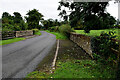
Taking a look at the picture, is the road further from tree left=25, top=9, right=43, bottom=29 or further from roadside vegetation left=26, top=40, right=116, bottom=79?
tree left=25, top=9, right=43, bottom=29

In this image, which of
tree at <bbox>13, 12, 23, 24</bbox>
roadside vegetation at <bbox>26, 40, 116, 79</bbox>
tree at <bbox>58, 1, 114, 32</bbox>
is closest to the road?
roadside vegetation at <bbox>26, 40, 116, 79</bbox>

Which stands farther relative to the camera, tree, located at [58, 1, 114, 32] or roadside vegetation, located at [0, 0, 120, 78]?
tree, located at [58, 1, 114, 32]

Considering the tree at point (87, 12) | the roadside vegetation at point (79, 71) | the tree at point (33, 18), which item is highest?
the tree at point (33, 18)

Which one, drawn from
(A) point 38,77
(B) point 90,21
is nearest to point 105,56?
(A) point 38,77

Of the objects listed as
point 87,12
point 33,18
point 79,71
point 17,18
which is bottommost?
point 79,71

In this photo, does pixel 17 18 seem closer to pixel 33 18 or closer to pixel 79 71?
pixel 33 18

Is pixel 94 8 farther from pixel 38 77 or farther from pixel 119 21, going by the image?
pixel 38 77

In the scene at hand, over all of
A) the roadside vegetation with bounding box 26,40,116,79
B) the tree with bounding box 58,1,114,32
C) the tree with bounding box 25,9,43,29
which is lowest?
the roadside vegetation with bounding box 26,40,116,79

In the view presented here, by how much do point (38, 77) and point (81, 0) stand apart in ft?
24.8

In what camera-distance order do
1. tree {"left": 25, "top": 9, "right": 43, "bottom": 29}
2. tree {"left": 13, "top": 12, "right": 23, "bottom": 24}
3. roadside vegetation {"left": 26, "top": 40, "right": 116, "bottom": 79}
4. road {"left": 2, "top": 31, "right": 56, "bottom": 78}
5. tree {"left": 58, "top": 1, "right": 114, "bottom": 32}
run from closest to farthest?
roadside vegetation {"left": 26, "top": 40, "right": 116, "bottom": 79}
road {"left": 2, "top": 31, "right": 56, "bottom": 78}
tree {"left": 58, "top": 1, "right": 114, "bottom": 32}
tree {"left": 13, "top": 12, "right": 23, "bottom": 24}
tree {"left": 25, "top": 9, "right": 43, "bottom": 29}

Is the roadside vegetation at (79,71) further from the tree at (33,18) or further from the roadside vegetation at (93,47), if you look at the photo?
the tree at (33,18)

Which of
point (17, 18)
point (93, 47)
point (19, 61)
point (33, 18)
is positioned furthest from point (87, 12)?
point (17, 18)

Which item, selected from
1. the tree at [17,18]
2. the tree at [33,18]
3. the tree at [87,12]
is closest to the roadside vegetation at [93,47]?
the tree at [87,12]

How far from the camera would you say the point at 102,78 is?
3.13m
